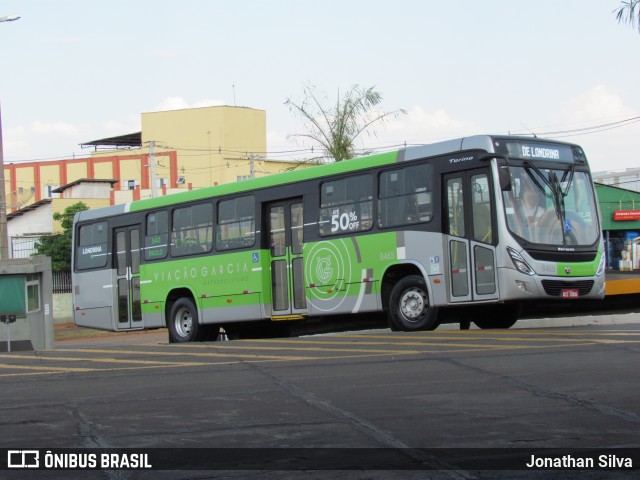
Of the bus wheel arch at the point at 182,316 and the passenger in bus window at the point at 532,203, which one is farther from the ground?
the passenger in bus window at the point at 532,203

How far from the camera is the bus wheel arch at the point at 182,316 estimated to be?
21.3 m

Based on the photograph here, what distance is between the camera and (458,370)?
11.1 meters

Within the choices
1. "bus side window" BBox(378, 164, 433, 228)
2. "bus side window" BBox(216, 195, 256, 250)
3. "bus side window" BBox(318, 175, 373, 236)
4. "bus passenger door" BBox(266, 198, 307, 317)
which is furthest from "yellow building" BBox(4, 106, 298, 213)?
"bus side window" BBox(378, 164, 433, 228)

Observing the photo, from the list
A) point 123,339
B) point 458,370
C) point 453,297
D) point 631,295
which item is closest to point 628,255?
point 123,339

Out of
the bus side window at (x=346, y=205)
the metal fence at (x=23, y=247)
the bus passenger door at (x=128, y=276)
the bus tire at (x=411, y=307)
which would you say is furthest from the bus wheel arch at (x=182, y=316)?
the metal fence at (x=23, y=247)

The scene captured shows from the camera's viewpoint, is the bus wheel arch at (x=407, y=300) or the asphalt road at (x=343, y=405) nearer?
the asphalt road at (x=343, y=405)

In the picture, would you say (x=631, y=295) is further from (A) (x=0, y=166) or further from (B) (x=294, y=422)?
(A) (x=0, y=166)

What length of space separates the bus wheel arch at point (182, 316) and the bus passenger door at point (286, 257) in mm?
2450

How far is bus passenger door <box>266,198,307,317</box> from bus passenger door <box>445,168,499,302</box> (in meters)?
3.61

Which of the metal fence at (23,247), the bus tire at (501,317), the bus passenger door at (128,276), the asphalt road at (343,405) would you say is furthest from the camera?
the metal fence at (23,247)

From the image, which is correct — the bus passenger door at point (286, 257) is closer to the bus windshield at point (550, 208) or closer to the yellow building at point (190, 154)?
the bus windshield at point (550, 208)

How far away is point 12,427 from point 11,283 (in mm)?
19718

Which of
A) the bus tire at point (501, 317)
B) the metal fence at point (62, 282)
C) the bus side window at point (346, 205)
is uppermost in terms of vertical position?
the bus side window at point (346, 205)

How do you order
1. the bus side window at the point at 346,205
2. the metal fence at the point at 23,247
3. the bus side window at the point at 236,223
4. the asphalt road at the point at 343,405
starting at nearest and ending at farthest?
1. the asphalt road at the point at 343,405
2. the bus side window at the point at 346,205
3. the bus side window at the point at 236,223
4. the metal fence at the point at 23,247
